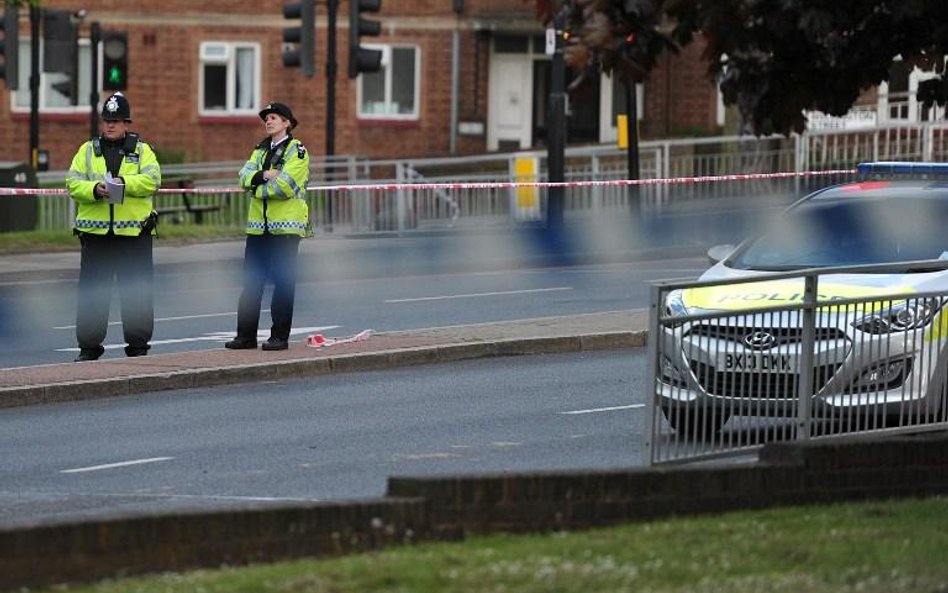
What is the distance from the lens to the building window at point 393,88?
45.0 meters

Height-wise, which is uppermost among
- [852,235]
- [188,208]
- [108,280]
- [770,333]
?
[852,235]

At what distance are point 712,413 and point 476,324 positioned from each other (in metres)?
7.97

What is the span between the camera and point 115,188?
52.2 feet

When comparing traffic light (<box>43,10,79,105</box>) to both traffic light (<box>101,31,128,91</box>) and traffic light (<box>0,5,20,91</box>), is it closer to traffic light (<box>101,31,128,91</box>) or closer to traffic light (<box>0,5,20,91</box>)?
traffic light (<box>0,5,20,91</box>)

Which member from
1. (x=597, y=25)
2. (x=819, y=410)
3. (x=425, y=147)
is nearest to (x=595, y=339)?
(x=819, y=410)

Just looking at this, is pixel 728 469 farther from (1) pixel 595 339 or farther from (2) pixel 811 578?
(1) pixel 595 339

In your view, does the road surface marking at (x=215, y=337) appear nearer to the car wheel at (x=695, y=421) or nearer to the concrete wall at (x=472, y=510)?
the car wheel at (x=695, y=421)

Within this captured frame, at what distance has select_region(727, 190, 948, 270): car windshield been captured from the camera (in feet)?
43.9

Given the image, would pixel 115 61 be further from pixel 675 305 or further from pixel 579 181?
pixel 675 305

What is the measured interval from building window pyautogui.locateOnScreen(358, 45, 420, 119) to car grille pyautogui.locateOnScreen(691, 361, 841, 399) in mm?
34593

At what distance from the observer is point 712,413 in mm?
10477

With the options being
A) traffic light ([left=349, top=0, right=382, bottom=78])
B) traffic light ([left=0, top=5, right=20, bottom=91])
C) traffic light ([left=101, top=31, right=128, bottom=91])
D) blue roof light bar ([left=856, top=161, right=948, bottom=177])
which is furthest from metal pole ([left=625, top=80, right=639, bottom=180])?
blue roof light bar ([left=856, top=161, right=948, bottom=177])

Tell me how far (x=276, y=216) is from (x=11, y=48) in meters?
15.5

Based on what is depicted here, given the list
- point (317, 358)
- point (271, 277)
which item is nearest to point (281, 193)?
point (271, 277)
